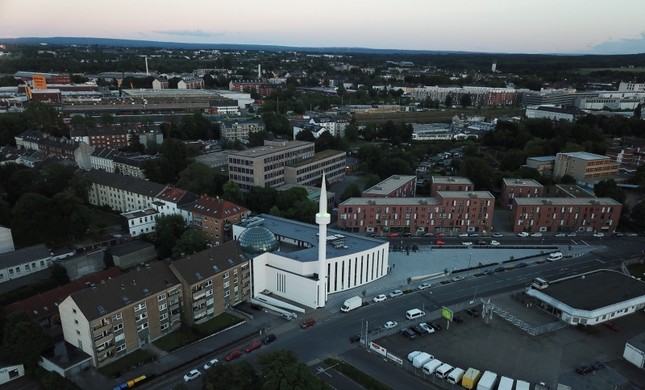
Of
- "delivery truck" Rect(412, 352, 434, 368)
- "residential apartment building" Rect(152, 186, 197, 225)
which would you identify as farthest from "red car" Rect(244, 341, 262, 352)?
"residential apartment building" Rect(152, 186, 197, 225)

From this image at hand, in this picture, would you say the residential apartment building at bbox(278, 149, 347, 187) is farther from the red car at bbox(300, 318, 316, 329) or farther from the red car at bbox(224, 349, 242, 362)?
the red car at bbox(224, 349, 242, 362)

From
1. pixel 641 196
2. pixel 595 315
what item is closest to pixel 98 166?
pixel 595 315

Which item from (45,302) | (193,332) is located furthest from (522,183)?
(45,302)

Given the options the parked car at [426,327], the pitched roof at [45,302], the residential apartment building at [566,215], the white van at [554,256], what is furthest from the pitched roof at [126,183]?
the white van at [554,256]

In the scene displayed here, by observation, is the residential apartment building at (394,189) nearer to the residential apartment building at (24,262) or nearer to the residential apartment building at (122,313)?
the residential apartment building at (122,313)

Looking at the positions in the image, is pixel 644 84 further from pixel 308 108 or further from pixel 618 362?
pixel 618 362
